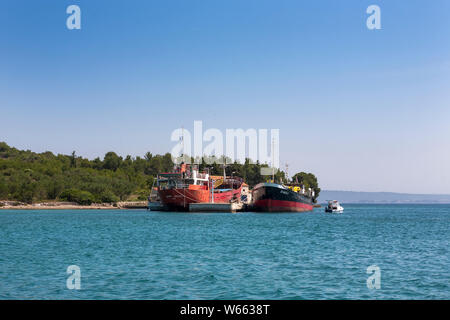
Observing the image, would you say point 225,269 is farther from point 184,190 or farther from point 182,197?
point 182,197

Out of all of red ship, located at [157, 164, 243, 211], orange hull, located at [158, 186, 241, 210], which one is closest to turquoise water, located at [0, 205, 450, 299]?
orange hull, located at [158, 186, 241, 210]

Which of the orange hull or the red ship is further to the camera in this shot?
the red ship

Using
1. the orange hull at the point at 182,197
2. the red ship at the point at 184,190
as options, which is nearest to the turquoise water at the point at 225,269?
the orange hull at the point at 182,197

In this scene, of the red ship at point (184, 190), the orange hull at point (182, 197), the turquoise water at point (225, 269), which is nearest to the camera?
the turquoise water at point (225, 269)

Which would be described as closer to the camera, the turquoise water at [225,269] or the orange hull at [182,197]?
the turquoise water at [225,269]

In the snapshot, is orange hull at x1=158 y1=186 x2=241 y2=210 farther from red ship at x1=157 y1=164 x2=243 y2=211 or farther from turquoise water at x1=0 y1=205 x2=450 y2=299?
turquoise water at x1=0 y1=205 x2=450 y2=299

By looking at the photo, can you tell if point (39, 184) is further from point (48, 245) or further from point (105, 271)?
point (105, 271)

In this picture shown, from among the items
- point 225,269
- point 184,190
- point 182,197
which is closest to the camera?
point 225,269

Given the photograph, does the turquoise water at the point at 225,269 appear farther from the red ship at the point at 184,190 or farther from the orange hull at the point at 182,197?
the red ship at the point at 184,190

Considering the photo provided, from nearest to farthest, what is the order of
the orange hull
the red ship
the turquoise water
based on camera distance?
the turquoise water
the orange hull
the red ship

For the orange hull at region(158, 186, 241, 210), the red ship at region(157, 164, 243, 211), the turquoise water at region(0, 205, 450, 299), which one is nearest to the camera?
the turquoise water at region(0, 205, 450, 299)

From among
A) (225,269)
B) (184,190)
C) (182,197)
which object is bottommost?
(182,197)

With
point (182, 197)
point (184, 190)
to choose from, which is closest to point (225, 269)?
point (184, 190)
